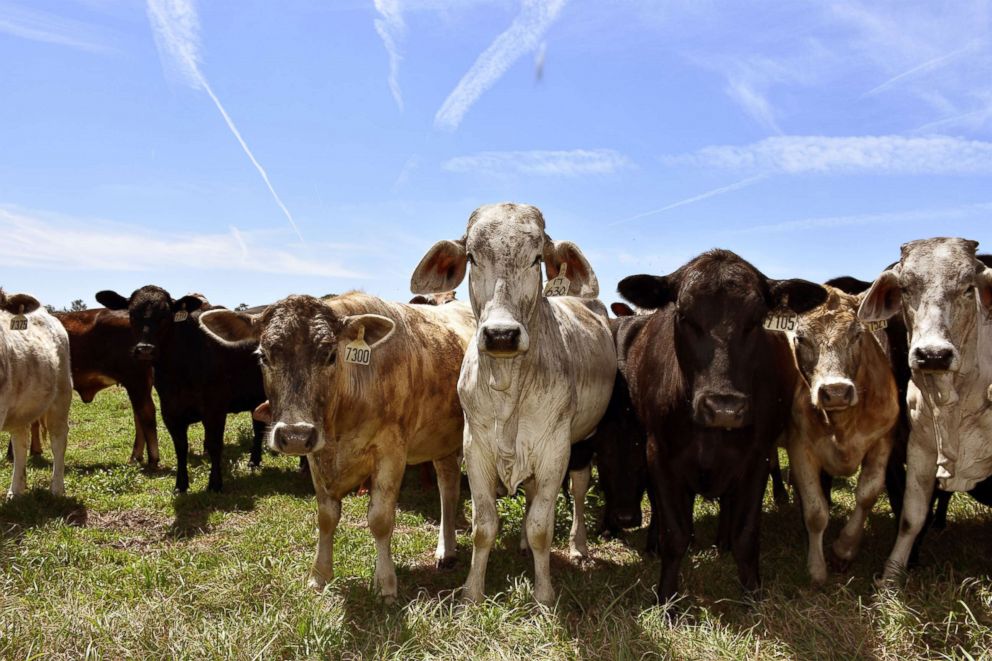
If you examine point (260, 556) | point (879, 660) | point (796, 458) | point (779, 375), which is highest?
point (779, 375)

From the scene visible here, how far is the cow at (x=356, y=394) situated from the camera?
478 cm

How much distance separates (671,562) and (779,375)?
1.52 metres

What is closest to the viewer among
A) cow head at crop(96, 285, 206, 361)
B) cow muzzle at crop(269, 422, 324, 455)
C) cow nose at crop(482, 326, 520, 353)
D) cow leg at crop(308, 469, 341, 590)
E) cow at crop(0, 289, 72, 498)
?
cow nose at crop(482, 326, 520, 353)

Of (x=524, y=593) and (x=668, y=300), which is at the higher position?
(x=668, y=300)

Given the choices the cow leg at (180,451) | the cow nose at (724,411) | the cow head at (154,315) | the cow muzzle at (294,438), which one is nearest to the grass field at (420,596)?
the cow leg at (180,451)

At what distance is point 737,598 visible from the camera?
5055mm

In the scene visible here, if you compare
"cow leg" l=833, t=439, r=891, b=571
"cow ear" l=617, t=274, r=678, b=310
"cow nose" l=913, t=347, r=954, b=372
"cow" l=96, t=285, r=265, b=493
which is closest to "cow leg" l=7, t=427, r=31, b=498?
"cow" l=96, t=285, r=265, b=493

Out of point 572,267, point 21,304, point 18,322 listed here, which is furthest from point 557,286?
point 21,304

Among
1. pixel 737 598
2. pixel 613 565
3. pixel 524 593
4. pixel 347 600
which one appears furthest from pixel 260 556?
pixel 737 598

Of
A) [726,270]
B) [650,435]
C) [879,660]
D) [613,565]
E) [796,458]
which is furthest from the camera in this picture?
[613,565]

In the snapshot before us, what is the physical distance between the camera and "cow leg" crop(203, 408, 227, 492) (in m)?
8.83

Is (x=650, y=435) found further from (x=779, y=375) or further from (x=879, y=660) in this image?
(x=879, y=660)

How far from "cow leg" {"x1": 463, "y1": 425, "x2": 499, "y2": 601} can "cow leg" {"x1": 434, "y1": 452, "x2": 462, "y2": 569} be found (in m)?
1.29

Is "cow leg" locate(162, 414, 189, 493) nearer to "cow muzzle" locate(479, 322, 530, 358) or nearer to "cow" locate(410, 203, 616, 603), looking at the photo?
"cow" locate(410, 203, 616, 603)
